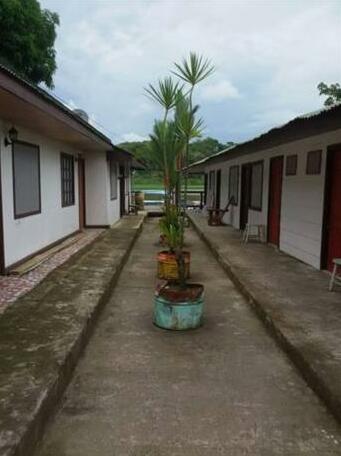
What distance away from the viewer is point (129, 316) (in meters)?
A: 4.60

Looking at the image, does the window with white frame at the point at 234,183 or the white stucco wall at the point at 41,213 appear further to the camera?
the window with white frame at the point at 234,183

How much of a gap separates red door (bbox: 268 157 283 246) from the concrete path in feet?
13.9

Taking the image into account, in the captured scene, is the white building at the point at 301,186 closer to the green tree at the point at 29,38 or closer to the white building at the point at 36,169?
the white building at the point at 36,169

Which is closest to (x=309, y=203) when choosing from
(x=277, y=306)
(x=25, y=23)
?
(x=277, y=306)

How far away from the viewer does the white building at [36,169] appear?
15.5 feet

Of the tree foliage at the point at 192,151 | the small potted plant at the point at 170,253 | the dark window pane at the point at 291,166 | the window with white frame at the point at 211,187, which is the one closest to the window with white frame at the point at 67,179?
the tree foliage at the point at 192,151

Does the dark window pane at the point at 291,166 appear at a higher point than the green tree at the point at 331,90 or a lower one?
lower

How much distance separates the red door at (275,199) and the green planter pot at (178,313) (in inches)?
179

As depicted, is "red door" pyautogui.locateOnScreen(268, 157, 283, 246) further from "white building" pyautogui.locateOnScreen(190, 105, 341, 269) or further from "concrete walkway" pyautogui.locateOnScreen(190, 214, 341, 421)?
"concrete walkway" pyautogui.locateOnScreen(190, 214, 341, 421)

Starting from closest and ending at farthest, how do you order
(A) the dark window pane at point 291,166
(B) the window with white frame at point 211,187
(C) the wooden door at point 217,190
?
(A) the dark window pane at point 291,166, (C) the wooden door at point 217,190, (B) the window with white frame at point 211,187

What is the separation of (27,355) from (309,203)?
4.98m

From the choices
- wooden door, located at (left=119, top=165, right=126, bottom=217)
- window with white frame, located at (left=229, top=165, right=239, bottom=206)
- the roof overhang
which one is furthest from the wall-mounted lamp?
wooden door, located at (left=119, top=165, right=126, bottom=217)

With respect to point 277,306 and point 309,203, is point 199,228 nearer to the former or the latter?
point 309,203

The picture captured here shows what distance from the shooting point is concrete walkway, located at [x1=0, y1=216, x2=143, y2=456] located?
2210 mm
